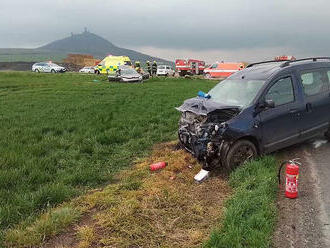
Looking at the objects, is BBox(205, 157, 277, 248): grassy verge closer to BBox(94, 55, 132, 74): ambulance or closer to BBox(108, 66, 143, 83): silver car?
BBox(108, 66, 143, 83): silver car

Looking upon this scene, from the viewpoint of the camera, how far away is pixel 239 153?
567 cm

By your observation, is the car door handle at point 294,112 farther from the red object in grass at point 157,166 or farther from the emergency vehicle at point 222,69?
the emergency vehicle at point 222,69

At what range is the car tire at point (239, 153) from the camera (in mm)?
5527

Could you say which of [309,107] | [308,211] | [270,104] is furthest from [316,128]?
[308,211]

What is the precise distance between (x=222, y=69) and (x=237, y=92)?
34475 millimetres

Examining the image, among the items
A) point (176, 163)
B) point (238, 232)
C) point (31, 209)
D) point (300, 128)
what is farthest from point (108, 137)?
point (238, 232)

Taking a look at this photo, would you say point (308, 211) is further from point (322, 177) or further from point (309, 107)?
point (309, 107)

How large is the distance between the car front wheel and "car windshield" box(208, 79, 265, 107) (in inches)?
30.1

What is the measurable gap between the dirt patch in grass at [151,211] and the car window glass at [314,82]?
296 cm

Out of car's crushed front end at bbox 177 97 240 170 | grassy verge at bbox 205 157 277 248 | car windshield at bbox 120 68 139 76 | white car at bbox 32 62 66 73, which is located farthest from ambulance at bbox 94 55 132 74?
grassy verge at bbox 205 157 277 248

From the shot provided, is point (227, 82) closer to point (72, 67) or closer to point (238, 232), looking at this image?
point (238, 232)

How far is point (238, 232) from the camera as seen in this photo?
11.6 feet

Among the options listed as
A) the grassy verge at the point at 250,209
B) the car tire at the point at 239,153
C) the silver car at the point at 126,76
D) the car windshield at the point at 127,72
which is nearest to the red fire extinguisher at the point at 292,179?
the grassy verge at the point at 250,209

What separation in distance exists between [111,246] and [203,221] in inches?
47.9
